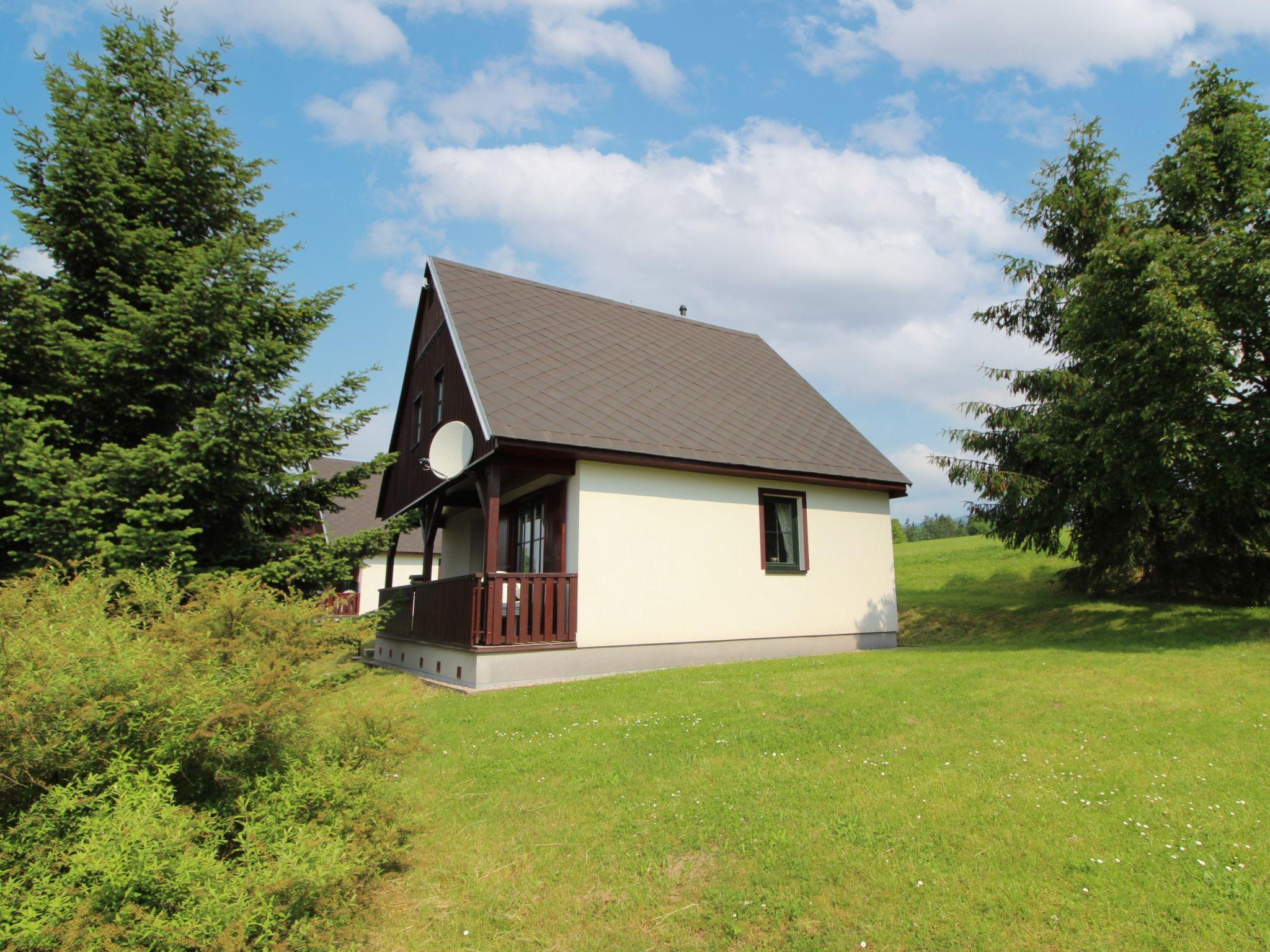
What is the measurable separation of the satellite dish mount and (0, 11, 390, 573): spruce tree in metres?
1.69

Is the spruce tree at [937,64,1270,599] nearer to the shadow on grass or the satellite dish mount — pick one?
the shadow on grass

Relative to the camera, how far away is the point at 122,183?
10219 mm

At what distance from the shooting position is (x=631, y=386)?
1328cm

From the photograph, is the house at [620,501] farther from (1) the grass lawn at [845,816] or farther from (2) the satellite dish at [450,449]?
(1) the grass lawn at [845,816]

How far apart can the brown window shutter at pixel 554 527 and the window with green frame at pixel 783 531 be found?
3513mm

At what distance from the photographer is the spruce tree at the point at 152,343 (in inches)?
345

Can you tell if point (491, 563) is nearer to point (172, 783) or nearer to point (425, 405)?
point (425, 405)

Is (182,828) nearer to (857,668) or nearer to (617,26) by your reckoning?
(857,668)

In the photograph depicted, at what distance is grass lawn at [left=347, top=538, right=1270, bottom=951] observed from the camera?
353 cm

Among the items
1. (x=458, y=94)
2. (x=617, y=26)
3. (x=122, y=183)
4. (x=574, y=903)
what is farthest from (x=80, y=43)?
(x=574, y=903)

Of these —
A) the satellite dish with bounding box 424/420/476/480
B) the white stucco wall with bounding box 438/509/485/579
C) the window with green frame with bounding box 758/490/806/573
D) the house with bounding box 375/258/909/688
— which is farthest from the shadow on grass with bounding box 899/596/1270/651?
the white stucco wall with bounding box 438/509/485/579

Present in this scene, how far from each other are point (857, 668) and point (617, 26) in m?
8.58

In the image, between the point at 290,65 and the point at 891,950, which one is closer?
the point at 891,950

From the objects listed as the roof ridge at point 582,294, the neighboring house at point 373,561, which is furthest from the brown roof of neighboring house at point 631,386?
the neighboring house at point 373,561
